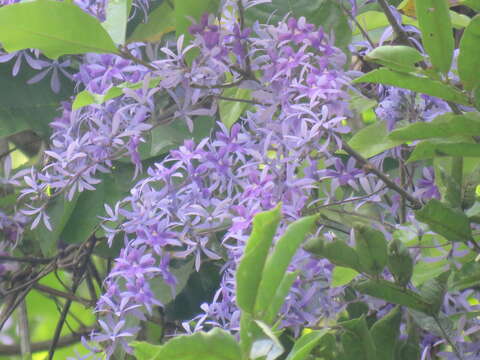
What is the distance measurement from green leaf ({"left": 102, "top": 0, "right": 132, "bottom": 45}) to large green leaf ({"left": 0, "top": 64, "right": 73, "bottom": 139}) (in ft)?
0.99

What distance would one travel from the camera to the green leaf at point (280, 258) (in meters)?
0.45

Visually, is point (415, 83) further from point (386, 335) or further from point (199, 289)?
point (199, 289)

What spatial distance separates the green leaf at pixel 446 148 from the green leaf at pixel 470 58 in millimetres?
45

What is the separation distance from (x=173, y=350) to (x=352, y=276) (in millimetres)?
231

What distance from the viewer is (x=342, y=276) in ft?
2.09

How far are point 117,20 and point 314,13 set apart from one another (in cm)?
28

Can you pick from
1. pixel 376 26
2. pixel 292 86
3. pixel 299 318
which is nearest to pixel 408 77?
pixel 292 86

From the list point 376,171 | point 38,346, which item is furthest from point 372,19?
point 38,346

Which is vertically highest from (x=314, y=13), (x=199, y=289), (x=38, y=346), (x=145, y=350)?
(x=314, y=13)

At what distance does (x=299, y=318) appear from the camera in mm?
692

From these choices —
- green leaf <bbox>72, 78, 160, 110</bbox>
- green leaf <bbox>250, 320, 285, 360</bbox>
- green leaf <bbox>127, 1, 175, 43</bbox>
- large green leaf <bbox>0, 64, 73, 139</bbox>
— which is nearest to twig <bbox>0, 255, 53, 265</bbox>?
large green leaf <bbox>0, 64, 73, 139</bbox>

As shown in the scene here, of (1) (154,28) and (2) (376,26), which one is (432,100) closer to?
(2) (376,26)

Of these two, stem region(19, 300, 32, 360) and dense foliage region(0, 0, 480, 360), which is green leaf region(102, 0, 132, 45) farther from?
stem region(19, 300, 32, 360)

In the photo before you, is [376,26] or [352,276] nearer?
[352,276]
